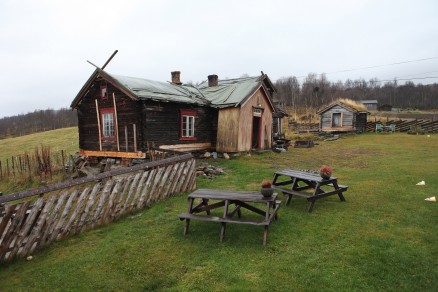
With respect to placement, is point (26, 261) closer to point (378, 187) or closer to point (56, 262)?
point (56, 262)

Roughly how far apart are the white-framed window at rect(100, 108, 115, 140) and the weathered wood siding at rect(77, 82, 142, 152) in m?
0.23

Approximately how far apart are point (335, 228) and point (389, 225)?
3.90ft

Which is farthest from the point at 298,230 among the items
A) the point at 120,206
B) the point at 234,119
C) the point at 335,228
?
the point at 234,119

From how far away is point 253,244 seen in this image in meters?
5.62

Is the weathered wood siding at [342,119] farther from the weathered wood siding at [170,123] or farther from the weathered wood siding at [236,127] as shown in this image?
Answer: the weathered wood siding at [170,123]

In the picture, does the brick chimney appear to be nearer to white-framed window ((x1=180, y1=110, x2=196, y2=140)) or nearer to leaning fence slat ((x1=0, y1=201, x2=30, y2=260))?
white-framed window ((x1=180, y1=110, x2=196, y2=140))

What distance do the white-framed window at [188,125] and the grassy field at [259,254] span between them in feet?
30.4

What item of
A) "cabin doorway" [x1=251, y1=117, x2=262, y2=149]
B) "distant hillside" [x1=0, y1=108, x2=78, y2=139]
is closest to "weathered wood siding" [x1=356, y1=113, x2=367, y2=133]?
"cabin doorway" [x1=251, y1=117, x2=262, y2=149]

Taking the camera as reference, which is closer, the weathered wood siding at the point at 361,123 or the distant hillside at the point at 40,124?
the weathered wood siding at the point at 361,123

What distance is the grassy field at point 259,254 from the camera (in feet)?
14.4

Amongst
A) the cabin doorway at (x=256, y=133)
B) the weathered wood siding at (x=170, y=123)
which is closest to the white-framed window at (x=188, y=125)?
the weathered wood siding at (x=170, y=123)

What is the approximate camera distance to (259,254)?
5219mm

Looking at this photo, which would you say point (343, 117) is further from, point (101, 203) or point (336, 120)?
point (101, 203)

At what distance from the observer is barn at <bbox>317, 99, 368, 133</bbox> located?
33250mm
